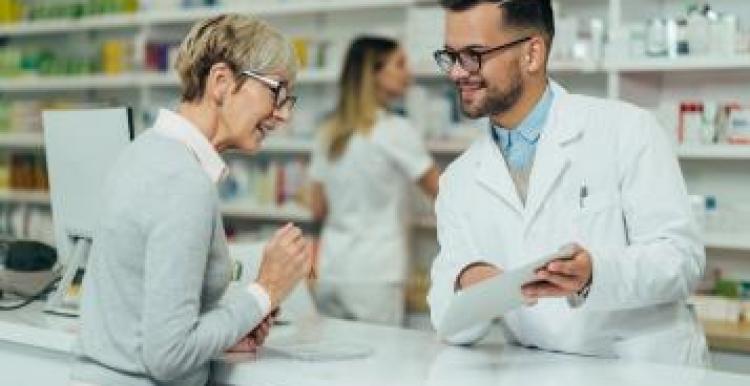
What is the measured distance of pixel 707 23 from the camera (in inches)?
170

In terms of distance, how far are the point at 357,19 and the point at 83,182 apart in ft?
10.6

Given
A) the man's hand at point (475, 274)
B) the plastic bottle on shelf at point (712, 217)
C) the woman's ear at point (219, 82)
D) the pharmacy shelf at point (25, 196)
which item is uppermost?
the woman's ear at point (219, 82)

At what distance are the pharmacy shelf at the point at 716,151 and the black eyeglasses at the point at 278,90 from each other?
2535mm

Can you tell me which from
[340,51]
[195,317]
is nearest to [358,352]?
[195,317]

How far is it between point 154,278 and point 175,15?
428 cm

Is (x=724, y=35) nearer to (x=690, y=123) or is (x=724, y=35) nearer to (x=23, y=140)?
(x=690, y=123)

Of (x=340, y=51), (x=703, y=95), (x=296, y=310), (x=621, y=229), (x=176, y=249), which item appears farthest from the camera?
(x=340, y=51)

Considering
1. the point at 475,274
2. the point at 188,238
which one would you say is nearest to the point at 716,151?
the point at 475,274

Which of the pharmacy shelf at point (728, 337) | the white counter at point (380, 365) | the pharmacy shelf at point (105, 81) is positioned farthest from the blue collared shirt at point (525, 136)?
the pharmacy shelf at point (105, 81)

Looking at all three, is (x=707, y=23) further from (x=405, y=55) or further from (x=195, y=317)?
(x=195, y=317)

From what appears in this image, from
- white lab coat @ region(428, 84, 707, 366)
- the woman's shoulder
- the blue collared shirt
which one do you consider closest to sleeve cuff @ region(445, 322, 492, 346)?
white lab coat @ region(428, 84, 707, 366)

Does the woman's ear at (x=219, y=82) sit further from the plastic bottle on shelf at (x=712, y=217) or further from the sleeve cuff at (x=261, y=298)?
the plastic bottle on shelf at (x=712, y=217)

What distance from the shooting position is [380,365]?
2.19 m

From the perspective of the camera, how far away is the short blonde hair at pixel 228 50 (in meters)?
2.10
